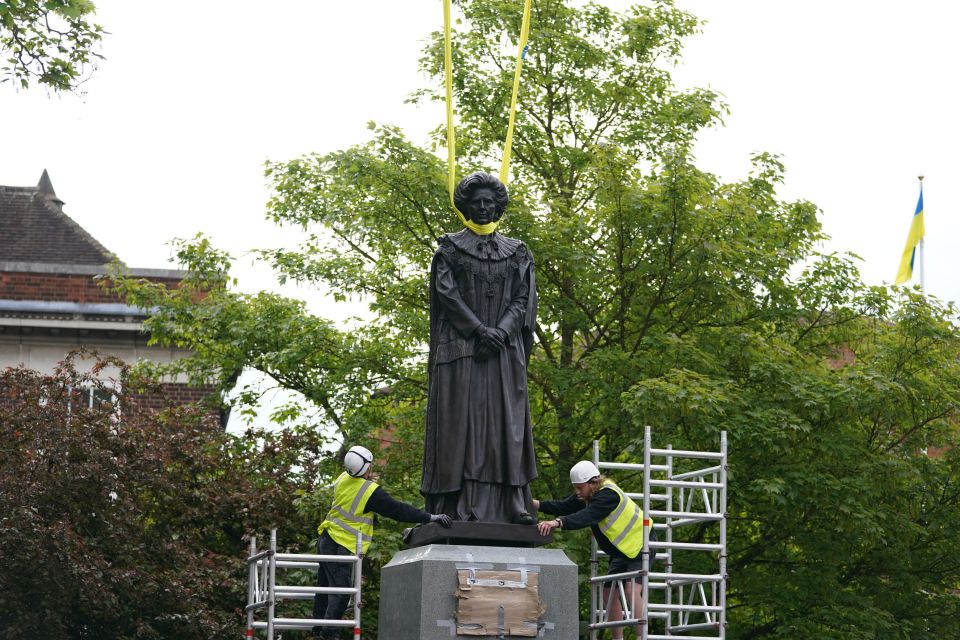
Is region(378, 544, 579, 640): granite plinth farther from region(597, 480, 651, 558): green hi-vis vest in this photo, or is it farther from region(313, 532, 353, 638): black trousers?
region(313, 532, 353, 638): black trousers

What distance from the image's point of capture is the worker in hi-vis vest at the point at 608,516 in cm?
1182

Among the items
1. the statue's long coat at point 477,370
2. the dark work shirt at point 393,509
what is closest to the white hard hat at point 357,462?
the dark work shirt at point 393,509

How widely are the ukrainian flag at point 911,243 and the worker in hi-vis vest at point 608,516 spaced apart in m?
24.1

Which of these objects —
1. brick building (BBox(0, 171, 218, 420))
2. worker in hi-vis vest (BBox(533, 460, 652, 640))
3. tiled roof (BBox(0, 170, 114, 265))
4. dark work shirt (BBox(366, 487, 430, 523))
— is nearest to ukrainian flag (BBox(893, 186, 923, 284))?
brick building (BBox(0, 171, 218, 420))

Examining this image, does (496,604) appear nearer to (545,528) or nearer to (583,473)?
(545,528)

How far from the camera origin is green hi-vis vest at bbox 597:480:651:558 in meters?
12.4

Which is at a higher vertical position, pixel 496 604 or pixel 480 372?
pixel 480 372

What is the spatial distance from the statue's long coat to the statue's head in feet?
0.55

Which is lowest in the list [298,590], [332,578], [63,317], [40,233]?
[298,590]

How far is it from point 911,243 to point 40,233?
19.4m

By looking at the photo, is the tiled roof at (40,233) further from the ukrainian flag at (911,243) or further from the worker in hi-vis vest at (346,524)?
the worker in hi-vis vest at (346,524)

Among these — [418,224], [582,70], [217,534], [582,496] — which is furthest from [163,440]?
[582,496]

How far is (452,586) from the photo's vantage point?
407 inches

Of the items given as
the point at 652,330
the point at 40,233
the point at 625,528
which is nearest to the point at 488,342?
the point at 625,528
